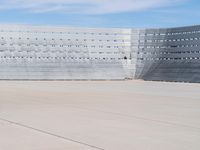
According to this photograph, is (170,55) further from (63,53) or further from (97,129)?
(97,129)

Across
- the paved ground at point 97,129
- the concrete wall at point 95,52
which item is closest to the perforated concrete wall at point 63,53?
the concrete wall at point 95,52

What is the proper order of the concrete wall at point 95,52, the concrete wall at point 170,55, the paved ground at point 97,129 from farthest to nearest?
the concrete wall at point 95,52, the concrete wall at point 170,55, the paved ground at point 97,129

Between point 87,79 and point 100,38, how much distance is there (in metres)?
5.51

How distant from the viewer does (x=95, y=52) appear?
49.9 meters

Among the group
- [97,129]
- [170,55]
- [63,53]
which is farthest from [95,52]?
[97,129]

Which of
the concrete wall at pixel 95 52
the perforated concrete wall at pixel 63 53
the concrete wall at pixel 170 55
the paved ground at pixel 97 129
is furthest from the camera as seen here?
the perforated concrete wall at pixel 63 53

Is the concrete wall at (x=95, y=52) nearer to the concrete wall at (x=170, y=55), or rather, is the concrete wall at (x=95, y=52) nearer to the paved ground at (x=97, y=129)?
the concrete wall at (x=170, y=55)

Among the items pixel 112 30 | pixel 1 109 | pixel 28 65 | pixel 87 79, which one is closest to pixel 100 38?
pixel 112 30

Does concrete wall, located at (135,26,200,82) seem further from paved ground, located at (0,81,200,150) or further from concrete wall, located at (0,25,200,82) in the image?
paved ground, located at (0,81,200,150)

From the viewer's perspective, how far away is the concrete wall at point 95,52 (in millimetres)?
46188

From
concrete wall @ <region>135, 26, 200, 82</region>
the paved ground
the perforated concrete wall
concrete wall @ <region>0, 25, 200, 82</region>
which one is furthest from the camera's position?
the perforated concrete wall

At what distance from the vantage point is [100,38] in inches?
1971

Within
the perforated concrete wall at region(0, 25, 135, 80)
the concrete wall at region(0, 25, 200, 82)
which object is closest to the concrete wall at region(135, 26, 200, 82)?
the concrete wall at region(0, 25, 200, 82)

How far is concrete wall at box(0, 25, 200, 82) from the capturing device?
46188 mm
